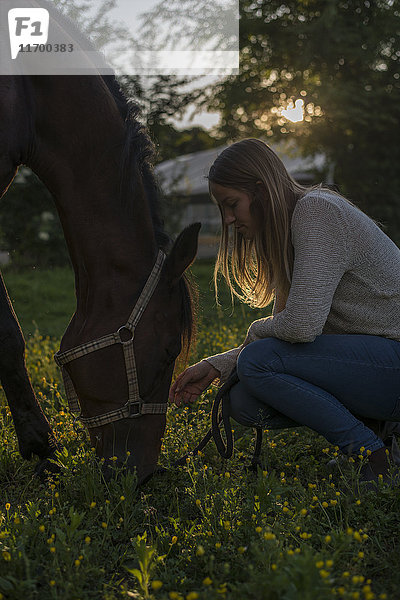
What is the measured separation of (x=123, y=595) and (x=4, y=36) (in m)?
2.49

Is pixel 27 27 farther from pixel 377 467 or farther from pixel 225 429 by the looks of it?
pixel 377 467

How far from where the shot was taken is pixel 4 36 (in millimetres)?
2969

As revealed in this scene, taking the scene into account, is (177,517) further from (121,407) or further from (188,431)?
(188,431)

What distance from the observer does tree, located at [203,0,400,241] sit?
1360 cm

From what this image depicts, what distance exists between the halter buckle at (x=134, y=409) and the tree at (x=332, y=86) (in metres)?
11.4

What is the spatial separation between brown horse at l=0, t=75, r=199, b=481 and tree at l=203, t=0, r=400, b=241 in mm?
11075

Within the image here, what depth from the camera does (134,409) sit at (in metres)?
2.77

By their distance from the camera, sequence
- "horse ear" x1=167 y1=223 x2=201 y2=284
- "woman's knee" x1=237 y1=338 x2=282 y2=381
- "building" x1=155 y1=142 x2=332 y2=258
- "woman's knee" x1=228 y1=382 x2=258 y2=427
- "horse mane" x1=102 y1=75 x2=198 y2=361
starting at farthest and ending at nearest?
→ "building" x1=155 y1=142 x2=332 y2=258 < "woman's knee" x1=228 y1=382 x2=258 y2=427 < "woman's knee" x1=237 y1=338 x2=282 y2=381 < "horse mane" x1=102 y1=75 x2=198 y2=361 < "horse ear" x1=167 y1=223 x2=201 y2=284

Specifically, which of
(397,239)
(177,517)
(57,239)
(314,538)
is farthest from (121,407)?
(397,239)

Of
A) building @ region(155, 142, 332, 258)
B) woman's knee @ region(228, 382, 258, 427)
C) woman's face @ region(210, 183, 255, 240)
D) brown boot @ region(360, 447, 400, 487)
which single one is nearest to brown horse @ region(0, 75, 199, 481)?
woman's face @ region(210, 183, 255, 240)

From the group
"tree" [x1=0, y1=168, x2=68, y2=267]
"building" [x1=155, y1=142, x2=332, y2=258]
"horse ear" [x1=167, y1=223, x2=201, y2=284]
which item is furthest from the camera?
"building" [x1=155, y1=142, x2=332, y2=258]

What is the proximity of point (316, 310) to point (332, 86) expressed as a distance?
11710mm

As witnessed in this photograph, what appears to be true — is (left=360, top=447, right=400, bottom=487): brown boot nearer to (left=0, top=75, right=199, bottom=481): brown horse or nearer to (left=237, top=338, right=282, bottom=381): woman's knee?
(left=237, top=338, right=282, bottom=381): woman's knee

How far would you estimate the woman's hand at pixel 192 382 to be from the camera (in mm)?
3130
